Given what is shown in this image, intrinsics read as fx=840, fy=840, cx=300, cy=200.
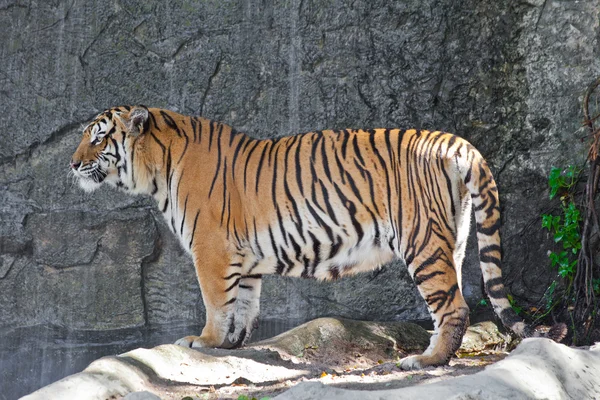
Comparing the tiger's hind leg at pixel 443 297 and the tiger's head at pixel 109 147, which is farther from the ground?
the tiger's head at pixel 109 147

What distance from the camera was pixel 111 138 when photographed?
243 inches

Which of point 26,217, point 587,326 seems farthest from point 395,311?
point 26,217

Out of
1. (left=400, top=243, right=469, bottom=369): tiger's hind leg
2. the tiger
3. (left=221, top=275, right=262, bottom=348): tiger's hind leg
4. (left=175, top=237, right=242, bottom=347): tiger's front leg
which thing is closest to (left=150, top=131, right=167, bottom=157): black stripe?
the tiger

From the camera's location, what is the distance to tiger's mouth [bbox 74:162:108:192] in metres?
6.15

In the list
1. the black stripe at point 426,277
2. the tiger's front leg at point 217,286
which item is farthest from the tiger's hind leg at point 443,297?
the tiger's front leg at point 217,286

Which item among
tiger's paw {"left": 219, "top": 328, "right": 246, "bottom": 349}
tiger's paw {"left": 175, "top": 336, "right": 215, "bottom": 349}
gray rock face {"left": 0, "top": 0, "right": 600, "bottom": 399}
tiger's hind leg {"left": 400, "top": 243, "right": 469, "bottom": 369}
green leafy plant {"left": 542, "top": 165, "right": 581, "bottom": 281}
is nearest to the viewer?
tiger's hind leg {"left": 400, "top": 243, "right": 469, "bottom": 369}

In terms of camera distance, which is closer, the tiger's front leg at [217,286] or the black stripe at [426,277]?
the black stripe at [426,277]

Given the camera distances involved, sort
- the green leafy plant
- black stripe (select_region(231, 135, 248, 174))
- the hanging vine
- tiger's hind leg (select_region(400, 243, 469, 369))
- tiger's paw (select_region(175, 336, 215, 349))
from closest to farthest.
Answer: tiger's hind leg (select_region(400, 243, 469, 369))
tiger's paw (select_region(175, 336, 215, 349))
black stripe (select_region(231, 135, 248, 174))
the hanging vine
the green leafy plant

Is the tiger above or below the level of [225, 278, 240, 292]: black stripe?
above

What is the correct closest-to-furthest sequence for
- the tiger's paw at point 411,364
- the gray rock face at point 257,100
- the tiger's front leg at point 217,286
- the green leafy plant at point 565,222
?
the tiger's paw at point 411,364 → the tiger's front leg at point 217,286 → the green leafy plant at point 565,222 → the gray rock face at point 257,100

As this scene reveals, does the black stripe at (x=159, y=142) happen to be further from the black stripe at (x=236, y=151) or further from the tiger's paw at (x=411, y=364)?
the tiger's paw at (x=411, y=364)

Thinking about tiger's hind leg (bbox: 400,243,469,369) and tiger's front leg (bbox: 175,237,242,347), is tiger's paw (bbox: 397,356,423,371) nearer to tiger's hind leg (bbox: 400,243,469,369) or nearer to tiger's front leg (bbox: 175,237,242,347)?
tiger's hind leg (bbox: 400,243,469,369)

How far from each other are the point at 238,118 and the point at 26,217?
2.24 metres

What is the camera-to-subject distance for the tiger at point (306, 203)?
5.35 metres
